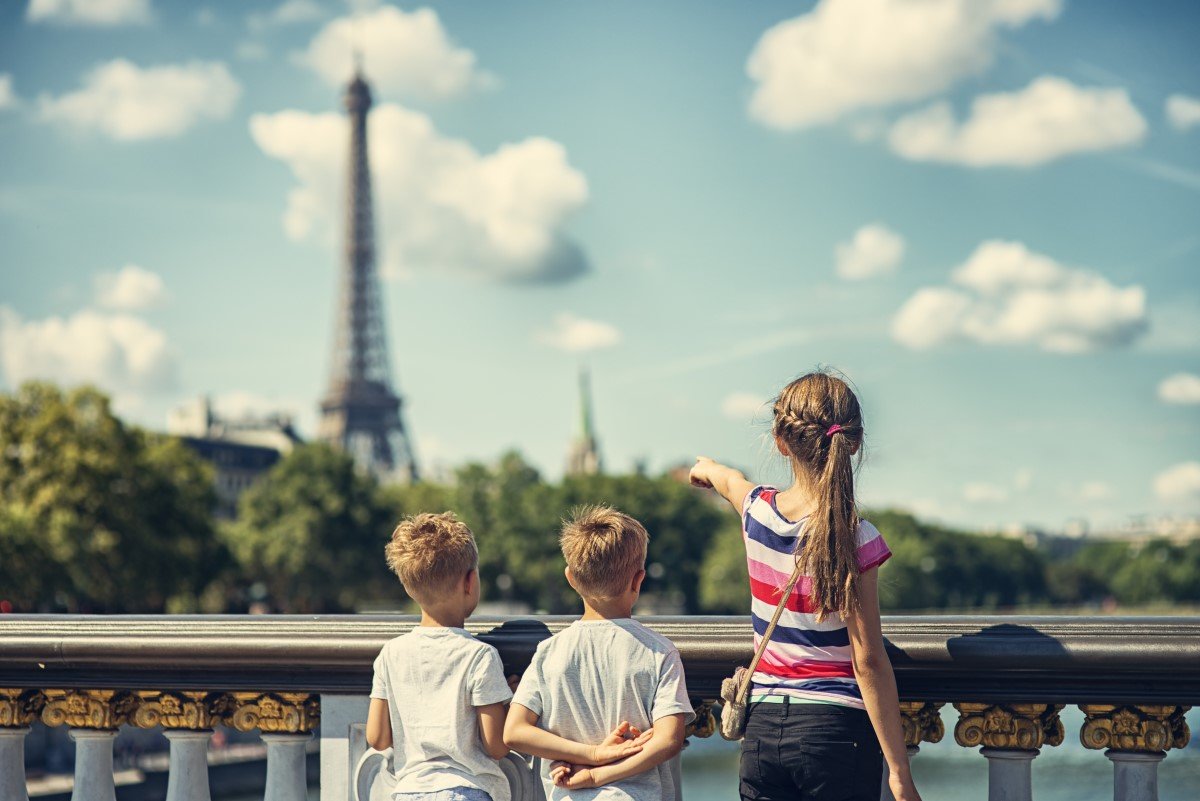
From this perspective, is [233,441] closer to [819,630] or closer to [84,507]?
[84,507]

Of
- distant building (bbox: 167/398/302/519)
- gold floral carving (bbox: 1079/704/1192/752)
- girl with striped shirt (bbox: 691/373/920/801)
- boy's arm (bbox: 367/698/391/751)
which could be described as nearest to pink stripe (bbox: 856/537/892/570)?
girl with striped shirt (bbox: 691/373/920/801)

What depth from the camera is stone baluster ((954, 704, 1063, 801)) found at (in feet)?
12.0

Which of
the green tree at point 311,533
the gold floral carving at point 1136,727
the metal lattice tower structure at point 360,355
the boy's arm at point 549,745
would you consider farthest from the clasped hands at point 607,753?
the metal lattice tower structure at point 360,355

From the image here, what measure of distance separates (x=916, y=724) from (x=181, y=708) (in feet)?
6.40

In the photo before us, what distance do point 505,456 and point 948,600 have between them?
170 ft

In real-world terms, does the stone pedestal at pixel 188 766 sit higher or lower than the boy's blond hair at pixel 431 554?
lower

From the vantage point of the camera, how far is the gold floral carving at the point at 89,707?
4.32 m

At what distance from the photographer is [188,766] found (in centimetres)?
419

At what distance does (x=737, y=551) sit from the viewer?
294 ft

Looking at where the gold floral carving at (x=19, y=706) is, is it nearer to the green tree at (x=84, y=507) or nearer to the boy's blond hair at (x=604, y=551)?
the boy's blond hair at (x=604, y=551)

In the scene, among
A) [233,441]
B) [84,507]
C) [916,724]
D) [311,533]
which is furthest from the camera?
[233,441]

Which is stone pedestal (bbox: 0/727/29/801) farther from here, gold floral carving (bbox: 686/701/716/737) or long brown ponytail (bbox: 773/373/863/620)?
long brown ponytail (bbox: 773/373/863/620)

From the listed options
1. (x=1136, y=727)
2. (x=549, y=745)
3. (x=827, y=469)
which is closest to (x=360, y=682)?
(x=549, y=745)

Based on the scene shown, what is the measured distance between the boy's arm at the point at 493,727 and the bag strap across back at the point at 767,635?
2.00 feet
